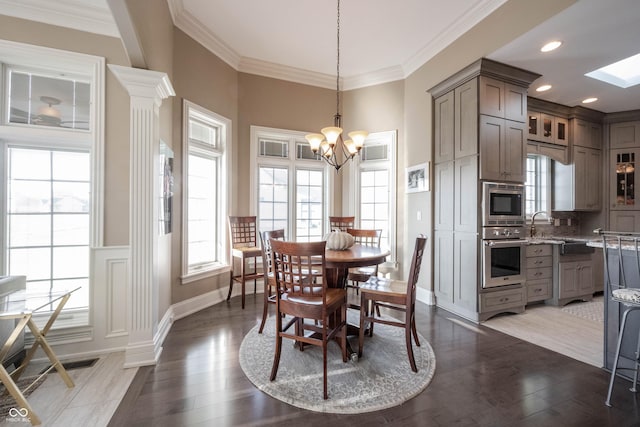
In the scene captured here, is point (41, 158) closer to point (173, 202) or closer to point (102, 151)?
point (102, 151)

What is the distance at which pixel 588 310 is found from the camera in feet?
11.5

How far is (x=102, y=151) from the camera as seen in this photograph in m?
2.38

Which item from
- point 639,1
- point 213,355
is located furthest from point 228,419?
point 639,1

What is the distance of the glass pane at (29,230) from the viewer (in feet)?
7.67

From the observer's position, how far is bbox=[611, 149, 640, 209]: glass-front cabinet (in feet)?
13.7

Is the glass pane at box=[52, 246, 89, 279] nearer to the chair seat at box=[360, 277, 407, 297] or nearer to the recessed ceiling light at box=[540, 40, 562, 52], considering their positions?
the chair seat at box=[360, 277, 407, 297]

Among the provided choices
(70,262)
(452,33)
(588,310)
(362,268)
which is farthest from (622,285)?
(70,262)

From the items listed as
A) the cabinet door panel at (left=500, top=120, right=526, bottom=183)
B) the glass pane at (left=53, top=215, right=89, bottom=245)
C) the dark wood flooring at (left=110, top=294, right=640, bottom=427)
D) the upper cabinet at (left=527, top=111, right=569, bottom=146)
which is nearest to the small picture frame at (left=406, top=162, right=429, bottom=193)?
the cabinet door panel at (left=500, top=120, right=526, bottom=183)

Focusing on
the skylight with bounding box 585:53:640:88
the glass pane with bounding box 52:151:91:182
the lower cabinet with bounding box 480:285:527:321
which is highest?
the skylight with bounding box 585:53:640:88

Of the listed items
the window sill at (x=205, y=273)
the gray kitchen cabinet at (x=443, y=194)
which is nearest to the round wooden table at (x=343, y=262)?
the gray kitchen cabinet at (x=443, y=194)

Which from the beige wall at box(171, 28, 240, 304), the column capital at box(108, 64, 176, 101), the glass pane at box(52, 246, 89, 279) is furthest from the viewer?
the beige wall at box(171, 28, 240, 304)

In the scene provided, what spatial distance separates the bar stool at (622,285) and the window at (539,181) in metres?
2.36

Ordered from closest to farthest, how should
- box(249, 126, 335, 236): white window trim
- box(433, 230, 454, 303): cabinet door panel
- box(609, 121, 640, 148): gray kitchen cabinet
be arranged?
box(433, 230, 454, 303): cabinet door panel, box(609, 121, 640, 148): gray kitchen cabinet, box(249, 126, 335, 236): white window trim

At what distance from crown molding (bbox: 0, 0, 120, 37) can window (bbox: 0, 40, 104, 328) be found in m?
0.25
